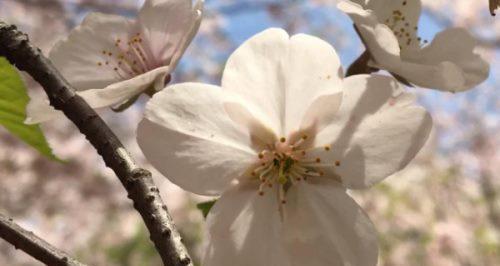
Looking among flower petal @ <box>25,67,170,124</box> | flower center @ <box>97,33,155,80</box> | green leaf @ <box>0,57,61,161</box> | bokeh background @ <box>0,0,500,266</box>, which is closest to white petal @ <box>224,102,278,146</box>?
flower petal @ <box>25,67,170,124</box>

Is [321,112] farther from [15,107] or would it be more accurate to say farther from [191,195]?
[191,195]

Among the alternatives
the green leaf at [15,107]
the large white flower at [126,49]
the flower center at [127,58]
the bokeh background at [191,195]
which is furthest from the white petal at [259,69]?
the bokeh background at [191,195]

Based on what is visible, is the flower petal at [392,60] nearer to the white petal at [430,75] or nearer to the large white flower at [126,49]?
the white petal at [430,75]

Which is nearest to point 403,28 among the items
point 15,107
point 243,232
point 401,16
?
point 401,16

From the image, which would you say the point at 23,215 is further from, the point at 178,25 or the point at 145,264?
the point at 178,25

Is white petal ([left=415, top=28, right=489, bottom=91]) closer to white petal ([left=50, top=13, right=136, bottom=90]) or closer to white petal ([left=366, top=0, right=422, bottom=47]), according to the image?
white petal ([left=366, top=0, right=422, bottom=47])

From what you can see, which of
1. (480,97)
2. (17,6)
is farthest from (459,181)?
(17,6)
